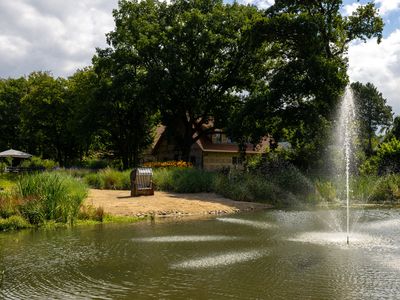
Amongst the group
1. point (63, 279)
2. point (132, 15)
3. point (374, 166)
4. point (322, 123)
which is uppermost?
point (132, 15)

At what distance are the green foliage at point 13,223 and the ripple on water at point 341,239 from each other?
8.55 metres

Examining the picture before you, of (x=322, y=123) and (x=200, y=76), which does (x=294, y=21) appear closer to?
(x=322, y=123)

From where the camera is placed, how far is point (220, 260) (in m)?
10.3

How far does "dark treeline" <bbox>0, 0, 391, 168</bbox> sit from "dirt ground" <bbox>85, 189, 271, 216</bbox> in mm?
10835

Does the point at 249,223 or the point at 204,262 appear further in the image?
the point at 249,223

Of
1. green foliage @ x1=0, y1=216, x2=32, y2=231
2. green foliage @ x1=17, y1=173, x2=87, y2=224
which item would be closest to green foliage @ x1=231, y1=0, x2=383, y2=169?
green foliage @ x1=17, y1=173, x2=87, y2=224

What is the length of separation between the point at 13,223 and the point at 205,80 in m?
28.5

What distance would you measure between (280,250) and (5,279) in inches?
241

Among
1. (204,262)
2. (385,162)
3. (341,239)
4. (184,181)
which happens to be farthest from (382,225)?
(385,162)

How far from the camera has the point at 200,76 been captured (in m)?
40.7

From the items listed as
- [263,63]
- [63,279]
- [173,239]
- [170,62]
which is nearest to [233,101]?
[263,63]

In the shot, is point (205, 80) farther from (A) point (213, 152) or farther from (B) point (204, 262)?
(B) point (204, 262)

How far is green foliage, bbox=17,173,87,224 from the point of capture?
51.9 ft

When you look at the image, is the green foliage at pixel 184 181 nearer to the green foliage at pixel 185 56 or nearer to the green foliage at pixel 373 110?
the green foliage at pixel 185 56
